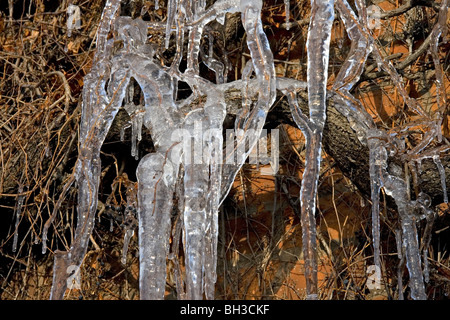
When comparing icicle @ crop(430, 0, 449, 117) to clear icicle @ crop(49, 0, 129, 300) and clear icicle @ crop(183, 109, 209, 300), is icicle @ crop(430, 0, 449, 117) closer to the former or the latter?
clear icicle @ crop(183, 109, 209, 300)

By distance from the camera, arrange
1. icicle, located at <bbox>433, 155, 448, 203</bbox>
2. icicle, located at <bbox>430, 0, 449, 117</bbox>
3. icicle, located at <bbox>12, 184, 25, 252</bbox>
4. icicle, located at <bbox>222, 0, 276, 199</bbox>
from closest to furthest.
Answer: icicle, located at <bbox>222, 0, 276, 199</bbox> → icicle, located at <bbox>433, 155, 448, 203</bbox> → icicle, located at <bbox>430, 0, 449, 117</bbox> → icicle, located at <bbox>12, 184, 25, 252</bbox>

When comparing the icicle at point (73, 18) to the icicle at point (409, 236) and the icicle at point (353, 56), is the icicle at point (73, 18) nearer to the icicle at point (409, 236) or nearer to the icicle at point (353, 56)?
the icicle at point (353, 56)

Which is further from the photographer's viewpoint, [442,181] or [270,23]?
[270,23]

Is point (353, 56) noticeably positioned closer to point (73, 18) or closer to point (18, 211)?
point (18, 211)

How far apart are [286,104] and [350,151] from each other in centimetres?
30

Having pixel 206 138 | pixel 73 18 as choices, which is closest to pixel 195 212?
pixel 206 138

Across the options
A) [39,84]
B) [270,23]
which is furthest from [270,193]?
[39,84]

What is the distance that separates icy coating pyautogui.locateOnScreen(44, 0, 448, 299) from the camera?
1.85m

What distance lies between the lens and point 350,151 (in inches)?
90.5

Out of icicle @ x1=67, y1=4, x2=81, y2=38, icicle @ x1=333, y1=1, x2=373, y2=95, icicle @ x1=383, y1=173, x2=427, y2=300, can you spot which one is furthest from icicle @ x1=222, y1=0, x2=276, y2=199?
icicle @ x1=67, y1=4, x2=81, y2=38
